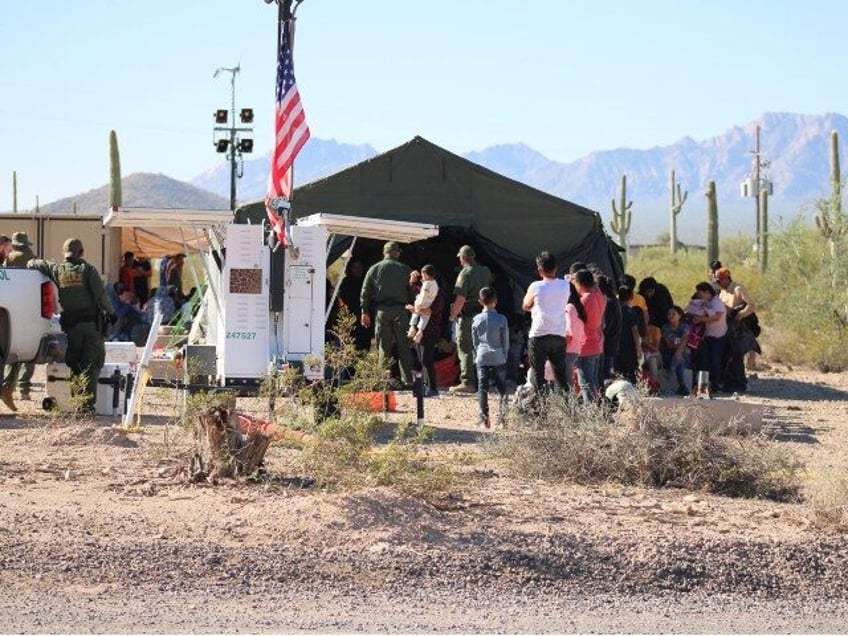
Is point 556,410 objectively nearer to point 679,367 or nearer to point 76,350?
point 76,350

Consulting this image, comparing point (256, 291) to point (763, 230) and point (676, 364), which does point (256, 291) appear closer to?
point (676, 364)

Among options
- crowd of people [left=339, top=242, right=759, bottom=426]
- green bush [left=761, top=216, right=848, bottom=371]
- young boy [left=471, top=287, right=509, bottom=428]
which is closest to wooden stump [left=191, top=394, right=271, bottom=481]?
crowd of people [left=339, top=242, right=759, bottom=426]

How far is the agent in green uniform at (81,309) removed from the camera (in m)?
15.5

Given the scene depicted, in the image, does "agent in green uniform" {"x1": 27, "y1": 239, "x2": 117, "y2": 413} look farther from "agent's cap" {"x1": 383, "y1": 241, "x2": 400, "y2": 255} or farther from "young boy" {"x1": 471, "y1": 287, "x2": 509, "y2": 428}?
"young boy" {"x1": 471, "y1": 287, "x2": 509, "y2": 428}

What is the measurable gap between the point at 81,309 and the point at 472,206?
7.70m

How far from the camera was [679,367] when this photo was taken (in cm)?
1966

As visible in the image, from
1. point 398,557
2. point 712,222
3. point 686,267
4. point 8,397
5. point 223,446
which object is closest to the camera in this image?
point 398,557

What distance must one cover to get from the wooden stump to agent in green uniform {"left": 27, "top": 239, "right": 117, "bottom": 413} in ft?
14.8

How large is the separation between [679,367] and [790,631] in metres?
11.7

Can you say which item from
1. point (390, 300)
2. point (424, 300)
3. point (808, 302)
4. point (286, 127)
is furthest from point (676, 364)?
point (808, 302)

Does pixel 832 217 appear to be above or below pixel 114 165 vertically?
below

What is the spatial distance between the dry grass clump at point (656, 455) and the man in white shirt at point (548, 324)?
263 centimetres

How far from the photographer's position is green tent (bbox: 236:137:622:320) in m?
21.6

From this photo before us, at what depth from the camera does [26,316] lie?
623 inches
